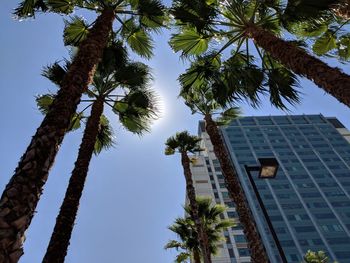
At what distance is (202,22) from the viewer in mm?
10547

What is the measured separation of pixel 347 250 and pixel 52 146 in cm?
9480

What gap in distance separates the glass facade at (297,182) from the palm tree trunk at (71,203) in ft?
230

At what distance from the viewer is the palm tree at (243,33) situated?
656 centimetres

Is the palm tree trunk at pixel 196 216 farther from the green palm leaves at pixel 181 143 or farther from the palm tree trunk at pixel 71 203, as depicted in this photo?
the palm tree trunk at pixel 71 203

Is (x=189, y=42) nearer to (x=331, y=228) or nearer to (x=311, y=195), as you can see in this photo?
(x=331, y=228)

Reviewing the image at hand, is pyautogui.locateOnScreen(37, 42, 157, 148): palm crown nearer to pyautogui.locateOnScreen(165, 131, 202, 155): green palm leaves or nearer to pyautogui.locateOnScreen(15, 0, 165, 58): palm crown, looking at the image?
pyautogui.locateOnScreen(15, 0, 165, 58): palm crown

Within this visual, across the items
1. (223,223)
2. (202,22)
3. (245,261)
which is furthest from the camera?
(245,261)

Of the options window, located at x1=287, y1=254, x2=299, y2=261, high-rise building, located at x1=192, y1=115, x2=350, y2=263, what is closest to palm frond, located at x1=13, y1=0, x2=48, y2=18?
high-rise building, located at x1=192, y1=115, x2=350, y2=263

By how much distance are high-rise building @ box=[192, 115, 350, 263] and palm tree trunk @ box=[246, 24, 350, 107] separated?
63919 mm

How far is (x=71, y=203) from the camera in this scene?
703 centimetres

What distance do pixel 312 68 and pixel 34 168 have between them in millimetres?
5508

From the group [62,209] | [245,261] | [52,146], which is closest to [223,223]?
[62,209]

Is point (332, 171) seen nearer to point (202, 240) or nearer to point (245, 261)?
point (245, 261)

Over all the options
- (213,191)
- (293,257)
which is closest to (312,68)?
(213,191)
